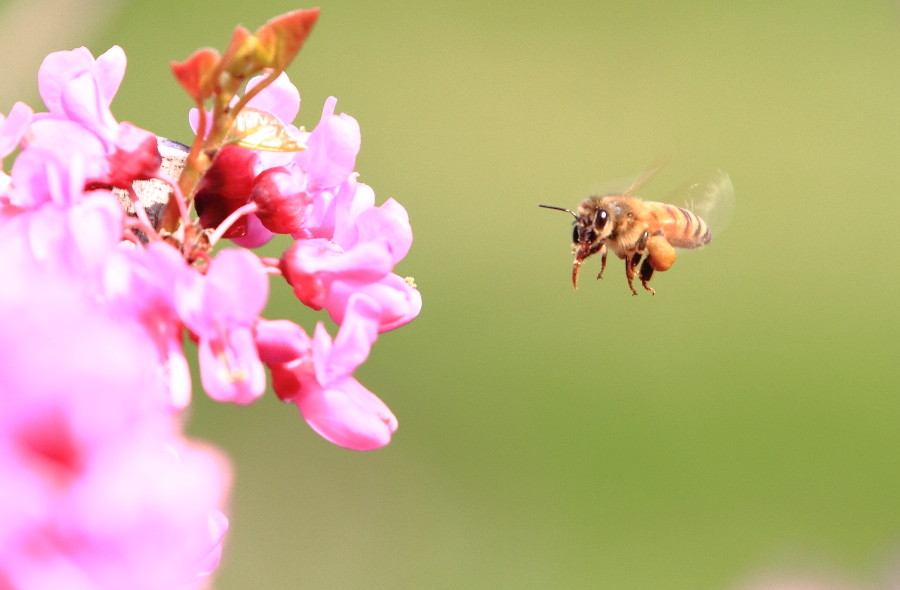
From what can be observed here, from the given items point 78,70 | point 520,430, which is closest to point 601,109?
point 520,430

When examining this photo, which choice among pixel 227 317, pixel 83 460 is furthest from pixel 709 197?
pixel 83 460

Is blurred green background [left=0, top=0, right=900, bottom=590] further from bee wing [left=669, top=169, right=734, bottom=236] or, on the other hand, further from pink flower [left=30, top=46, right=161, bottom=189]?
bee wing [left=669, top=169, right=734, bottom=236]

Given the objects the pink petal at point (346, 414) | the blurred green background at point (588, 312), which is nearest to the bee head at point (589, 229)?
the blurred green background at point (588, 312)

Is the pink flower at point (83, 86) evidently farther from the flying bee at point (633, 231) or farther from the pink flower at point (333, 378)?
the flying bee at point (633, 231)

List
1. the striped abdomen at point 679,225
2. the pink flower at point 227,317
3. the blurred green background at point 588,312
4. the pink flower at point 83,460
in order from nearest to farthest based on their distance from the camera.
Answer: the pink flower at point 83,460 < the pink flower at point 227,317 < the striped abdomen at point 679,225 < the blurred green background at point 588,312

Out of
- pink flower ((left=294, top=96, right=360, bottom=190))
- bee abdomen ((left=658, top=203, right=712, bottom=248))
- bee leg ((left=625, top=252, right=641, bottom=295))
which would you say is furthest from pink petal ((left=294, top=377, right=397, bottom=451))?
bee abdomen ((left=658, top=203, right=712, bottom=248))

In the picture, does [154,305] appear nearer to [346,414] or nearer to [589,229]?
[346,414]
